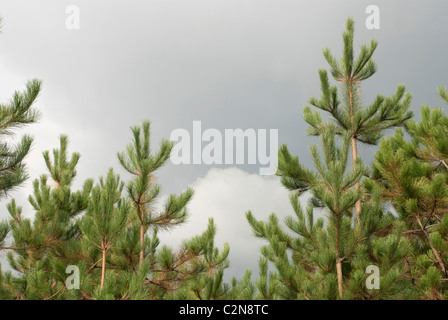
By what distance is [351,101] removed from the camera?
9039 mm

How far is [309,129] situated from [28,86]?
5.77m

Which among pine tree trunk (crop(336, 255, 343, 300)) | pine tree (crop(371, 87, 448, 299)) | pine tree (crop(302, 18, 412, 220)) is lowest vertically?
pine tree trunk (crop(336, 255, 343, 300))

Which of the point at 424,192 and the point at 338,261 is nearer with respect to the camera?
the point at 338,261

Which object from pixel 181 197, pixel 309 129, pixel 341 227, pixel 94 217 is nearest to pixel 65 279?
pixel 94 217

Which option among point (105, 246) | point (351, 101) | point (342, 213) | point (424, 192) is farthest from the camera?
point (351, 101)

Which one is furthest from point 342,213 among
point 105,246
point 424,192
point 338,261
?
point 105,246

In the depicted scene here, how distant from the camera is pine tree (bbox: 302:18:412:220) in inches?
352

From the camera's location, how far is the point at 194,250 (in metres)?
7.77

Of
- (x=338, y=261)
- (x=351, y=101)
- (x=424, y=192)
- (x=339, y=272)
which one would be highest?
(x=351, y=101)

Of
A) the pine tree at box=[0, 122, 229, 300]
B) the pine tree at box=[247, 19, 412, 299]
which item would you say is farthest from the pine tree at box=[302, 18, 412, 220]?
the pine tree at box=[0, 122, 229, 300]

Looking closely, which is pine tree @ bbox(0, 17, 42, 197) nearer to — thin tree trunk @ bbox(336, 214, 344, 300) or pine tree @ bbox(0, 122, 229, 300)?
pine tree @ bbox(0, 122, 229, 300)

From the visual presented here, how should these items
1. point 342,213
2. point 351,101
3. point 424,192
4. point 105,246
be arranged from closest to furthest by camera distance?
point 105,246, point 342,213, point 424,192, point 351,101

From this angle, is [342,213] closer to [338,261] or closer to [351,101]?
[338,261]

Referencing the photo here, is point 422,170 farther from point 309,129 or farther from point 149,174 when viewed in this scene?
point 149,174
